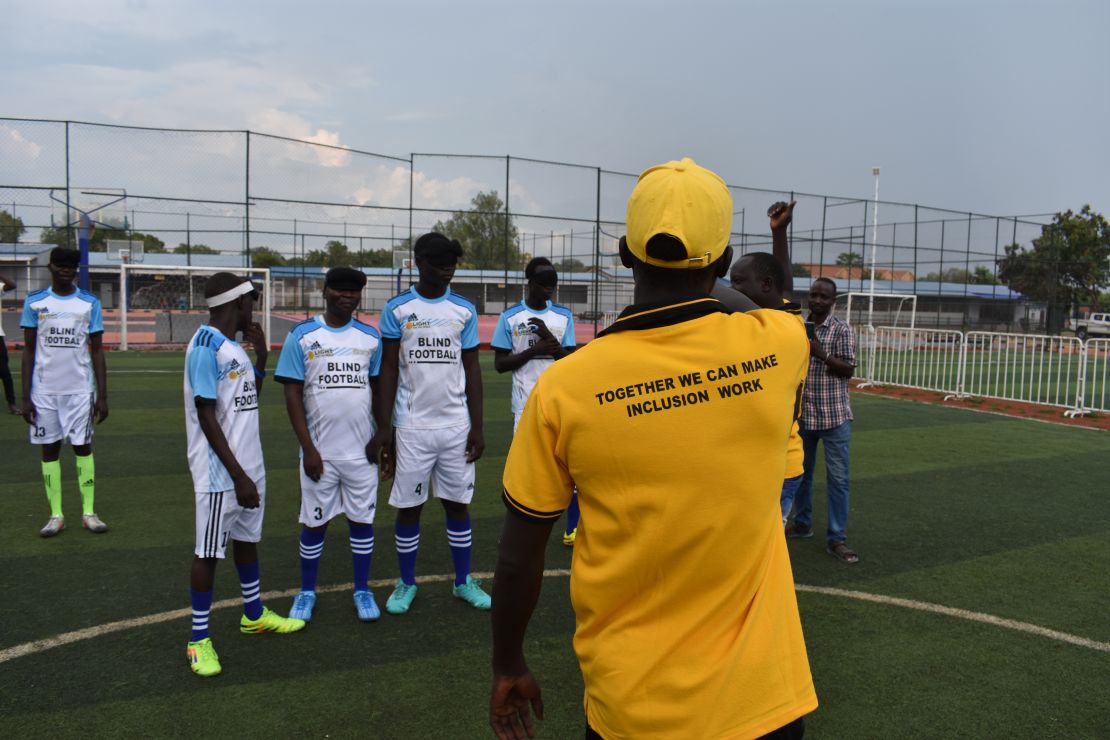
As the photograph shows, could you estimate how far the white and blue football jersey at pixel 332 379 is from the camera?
446cm

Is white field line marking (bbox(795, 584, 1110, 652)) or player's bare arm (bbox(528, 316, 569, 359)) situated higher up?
player's bare arm (bbox(528, 316, 569, 359))

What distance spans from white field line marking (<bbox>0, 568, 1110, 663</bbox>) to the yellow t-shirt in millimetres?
3699

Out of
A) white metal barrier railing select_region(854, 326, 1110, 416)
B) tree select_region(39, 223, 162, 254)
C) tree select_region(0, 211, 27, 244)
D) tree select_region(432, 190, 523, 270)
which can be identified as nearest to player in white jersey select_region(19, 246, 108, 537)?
white metal barrier railing select_region(854, 326, 1110, 416)

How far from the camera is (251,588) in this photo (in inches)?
170

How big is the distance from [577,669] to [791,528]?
303cm


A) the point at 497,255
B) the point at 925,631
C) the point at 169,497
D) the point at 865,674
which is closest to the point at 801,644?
the point at 865,674

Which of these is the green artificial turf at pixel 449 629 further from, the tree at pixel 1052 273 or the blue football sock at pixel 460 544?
the tree at pixel 1052 273

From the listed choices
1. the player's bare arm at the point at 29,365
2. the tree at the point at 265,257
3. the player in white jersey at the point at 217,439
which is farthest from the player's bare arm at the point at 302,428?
the tree at the point at 265,257

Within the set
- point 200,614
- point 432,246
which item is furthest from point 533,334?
point 200,614

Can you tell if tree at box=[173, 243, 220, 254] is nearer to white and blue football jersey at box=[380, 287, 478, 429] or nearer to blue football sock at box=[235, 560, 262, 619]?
white and blue football jersey at box=[380, 287, 478, 429]

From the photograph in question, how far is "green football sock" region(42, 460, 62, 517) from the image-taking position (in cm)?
599

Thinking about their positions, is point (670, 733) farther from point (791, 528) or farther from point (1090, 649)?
point (791, 528)

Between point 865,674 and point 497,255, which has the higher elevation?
point 497,255

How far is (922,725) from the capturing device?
139 inches
